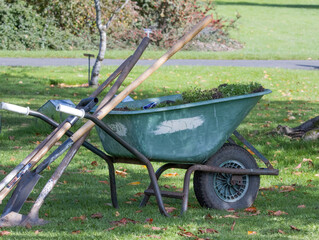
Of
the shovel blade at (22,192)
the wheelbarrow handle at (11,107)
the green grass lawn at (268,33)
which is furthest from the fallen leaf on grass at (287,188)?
the green grass lawn at (268,33)

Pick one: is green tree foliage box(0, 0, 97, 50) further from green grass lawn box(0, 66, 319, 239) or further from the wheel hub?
the wheel hub

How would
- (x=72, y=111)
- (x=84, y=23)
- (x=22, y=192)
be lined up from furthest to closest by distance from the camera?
(x=84, y=23), (x=22, y=192), (x=72, y=111)

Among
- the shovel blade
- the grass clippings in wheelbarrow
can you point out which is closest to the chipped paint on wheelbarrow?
the grass clippings in wheelbarrow

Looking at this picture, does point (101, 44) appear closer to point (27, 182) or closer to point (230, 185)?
point (230, 185)

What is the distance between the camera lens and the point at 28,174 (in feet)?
15.1

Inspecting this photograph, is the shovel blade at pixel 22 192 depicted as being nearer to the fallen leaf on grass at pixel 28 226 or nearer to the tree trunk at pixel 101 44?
the fallen leaf on grass at pixel 28 226

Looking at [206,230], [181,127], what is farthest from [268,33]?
[206,230]

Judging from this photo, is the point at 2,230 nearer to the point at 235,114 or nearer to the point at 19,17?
the point at 235,114

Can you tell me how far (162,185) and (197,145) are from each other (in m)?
1.48

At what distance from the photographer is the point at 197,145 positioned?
472 cm

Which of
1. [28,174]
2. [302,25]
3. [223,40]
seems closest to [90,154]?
[28,174]

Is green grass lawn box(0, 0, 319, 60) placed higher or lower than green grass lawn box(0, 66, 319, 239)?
higher

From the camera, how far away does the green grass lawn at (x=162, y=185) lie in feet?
13.7

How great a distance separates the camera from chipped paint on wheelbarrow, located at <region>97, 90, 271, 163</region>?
454 centimetres
